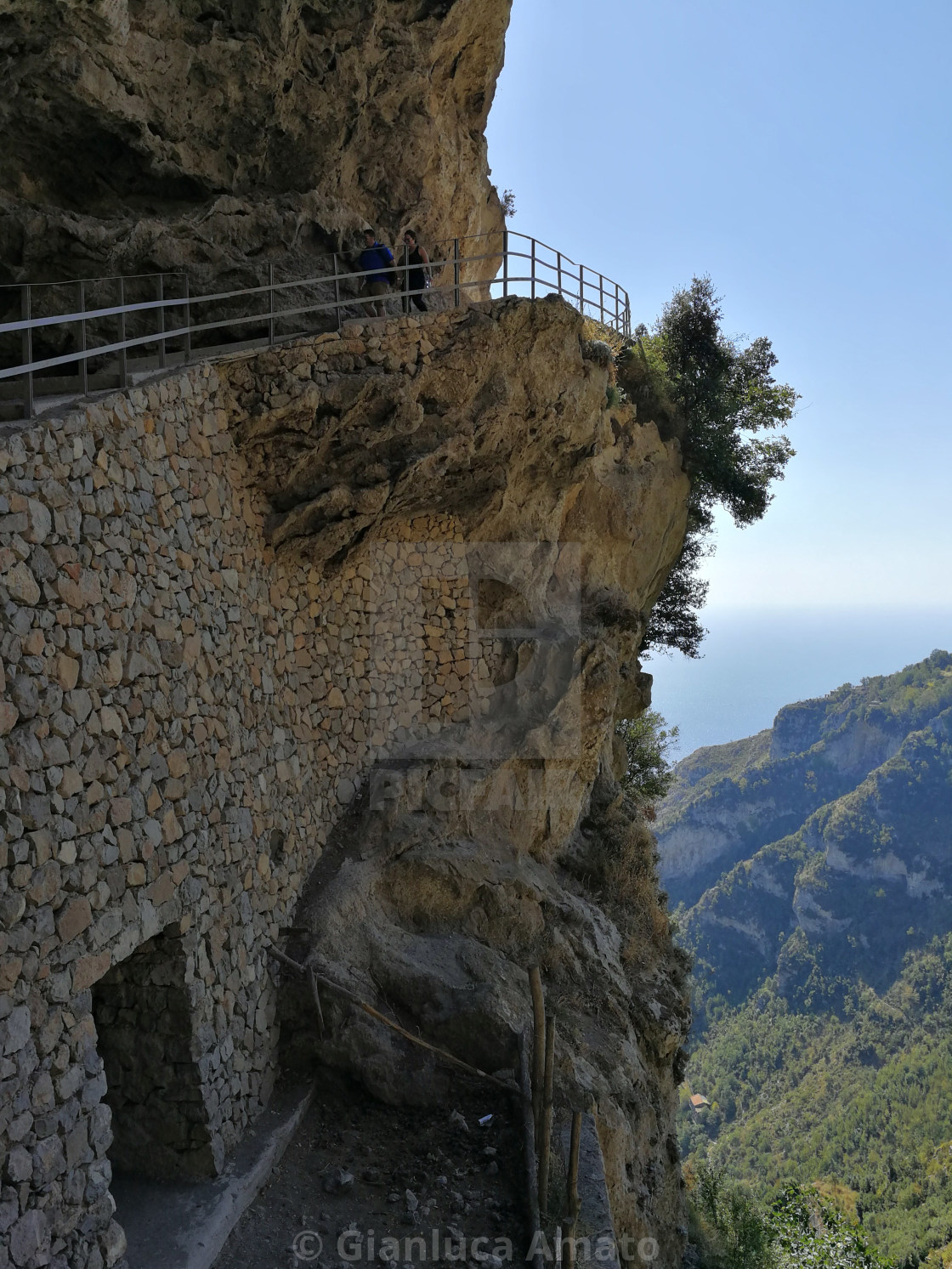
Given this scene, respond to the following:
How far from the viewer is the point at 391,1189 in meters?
7.47

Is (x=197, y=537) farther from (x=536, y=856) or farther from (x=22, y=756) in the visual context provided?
(x=536, y=856)

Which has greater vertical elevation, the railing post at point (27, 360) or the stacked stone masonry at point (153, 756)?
the railing post at point (27, 360)

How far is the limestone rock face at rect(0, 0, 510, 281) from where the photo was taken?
30.1 ft

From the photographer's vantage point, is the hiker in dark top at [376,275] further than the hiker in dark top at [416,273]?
No

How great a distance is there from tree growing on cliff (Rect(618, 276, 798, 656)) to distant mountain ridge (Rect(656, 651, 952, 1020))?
175ft

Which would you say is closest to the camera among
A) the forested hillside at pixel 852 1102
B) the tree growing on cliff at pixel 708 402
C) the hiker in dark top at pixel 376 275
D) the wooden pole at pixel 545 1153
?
the wooden pole at pixel 545 1153

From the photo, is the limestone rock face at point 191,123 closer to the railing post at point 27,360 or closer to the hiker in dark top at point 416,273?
the hiker in dark top at point 416,273

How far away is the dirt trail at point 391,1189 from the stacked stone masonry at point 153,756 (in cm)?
65

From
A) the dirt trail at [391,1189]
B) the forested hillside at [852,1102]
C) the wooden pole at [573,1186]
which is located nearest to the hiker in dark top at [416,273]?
the dirt trail at [391,1189]

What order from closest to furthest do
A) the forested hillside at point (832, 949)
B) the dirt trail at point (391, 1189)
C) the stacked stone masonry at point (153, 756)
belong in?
1. the stacked stone masonry at point (153, 756)
2. the dirt trail at point (391, 1189)
3. the forested hillside at point (832, 949)

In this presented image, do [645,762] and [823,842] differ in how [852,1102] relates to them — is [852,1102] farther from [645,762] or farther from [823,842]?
[645,762]

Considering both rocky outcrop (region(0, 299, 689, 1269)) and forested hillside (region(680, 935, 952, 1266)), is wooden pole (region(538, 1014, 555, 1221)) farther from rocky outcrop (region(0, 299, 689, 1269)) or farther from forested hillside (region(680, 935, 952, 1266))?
forested hillside (region(680, 935, 952, 1266))

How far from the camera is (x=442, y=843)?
10.9m

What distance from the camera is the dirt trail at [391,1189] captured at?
6.85 meters
